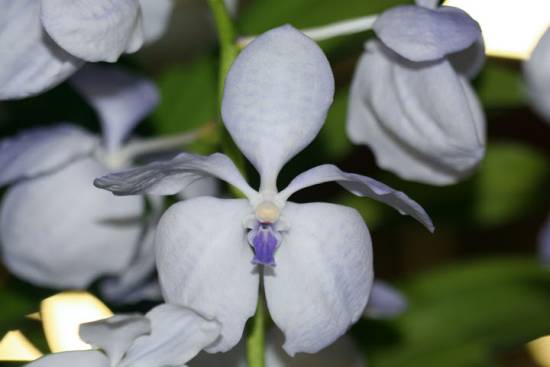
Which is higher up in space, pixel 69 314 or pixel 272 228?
pixel 272 228

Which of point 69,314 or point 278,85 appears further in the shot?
point 69,314

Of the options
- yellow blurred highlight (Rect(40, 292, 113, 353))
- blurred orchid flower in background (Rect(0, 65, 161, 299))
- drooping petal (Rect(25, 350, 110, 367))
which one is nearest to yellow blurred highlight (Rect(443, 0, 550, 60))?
yellow blurred highlight (Rect(40, 292, 113, 353))

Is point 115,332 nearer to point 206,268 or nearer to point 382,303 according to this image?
point 206,268

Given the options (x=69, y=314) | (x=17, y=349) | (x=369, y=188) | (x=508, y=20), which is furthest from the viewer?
(x=508, y=20)

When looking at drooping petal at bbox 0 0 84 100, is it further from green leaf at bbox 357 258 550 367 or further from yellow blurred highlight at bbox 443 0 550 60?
yellow blurred highlight at bbox 443 0 550 60

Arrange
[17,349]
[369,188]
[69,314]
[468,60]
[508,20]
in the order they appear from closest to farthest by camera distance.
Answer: [369,188] → [468,60] → [17,349] → [69,314] → [508,20]

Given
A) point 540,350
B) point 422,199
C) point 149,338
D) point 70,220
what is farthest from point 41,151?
point 540,350

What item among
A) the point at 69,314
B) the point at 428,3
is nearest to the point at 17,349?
the point at 69,314

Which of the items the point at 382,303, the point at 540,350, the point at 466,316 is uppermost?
the point at 382,303
